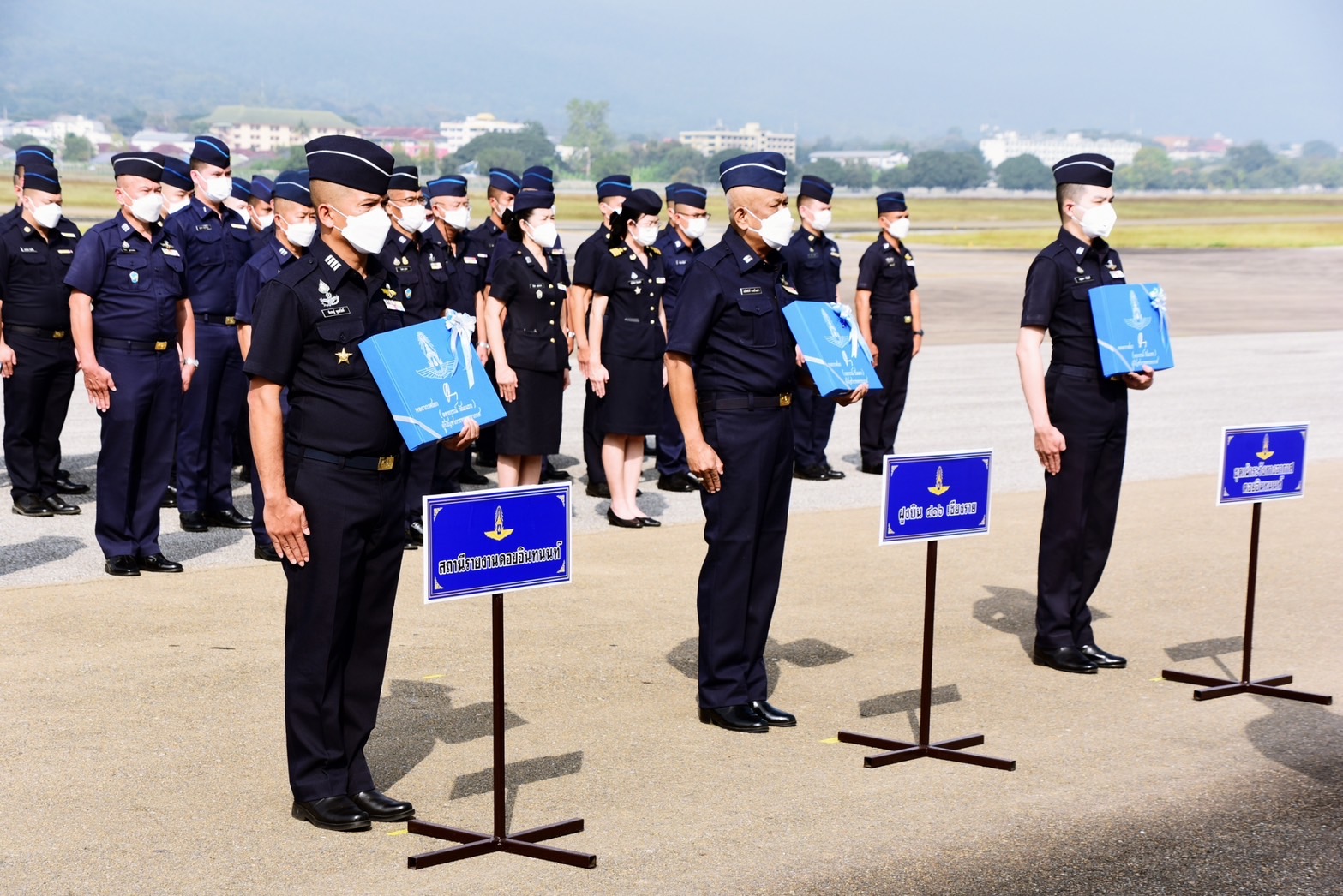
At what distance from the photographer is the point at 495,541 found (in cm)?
495

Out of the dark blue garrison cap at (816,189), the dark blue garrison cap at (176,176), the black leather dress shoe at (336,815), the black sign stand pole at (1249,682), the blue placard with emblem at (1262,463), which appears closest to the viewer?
the black leather dress shoe at (336,815)

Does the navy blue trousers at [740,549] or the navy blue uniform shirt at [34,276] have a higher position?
the navy blue uniform shirt at [34,276]

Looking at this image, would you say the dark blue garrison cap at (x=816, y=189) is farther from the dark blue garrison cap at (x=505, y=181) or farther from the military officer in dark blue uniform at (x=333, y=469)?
the military officer in dark blue uniform at (x=333, y=469)

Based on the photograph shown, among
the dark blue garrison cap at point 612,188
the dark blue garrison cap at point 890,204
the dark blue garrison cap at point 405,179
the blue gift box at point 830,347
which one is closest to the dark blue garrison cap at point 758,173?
the blue gift box at point 830,347

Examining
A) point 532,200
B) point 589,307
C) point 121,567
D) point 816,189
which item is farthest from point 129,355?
point 816,189

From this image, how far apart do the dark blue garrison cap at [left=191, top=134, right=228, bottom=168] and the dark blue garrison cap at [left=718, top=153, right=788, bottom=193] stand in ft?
16.6

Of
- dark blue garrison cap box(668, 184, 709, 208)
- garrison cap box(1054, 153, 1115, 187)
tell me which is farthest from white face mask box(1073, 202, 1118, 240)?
dark blue garrison cap box(668, 184, 709, 208)

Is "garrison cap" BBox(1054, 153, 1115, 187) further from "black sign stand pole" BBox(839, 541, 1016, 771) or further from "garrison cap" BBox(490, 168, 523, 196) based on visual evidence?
"garrison cap" BBox(490, 168, 523, 196)

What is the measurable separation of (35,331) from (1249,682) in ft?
→ 25.9

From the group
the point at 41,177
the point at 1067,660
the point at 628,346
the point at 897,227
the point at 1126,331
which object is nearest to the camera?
the point at 1126,331

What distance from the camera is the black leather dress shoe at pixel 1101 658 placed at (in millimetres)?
7414

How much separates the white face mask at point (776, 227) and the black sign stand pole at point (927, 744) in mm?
1394

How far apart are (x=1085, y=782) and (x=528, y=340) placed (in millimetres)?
5198

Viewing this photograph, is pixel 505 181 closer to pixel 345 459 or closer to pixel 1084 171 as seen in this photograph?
pixel 1084 171
